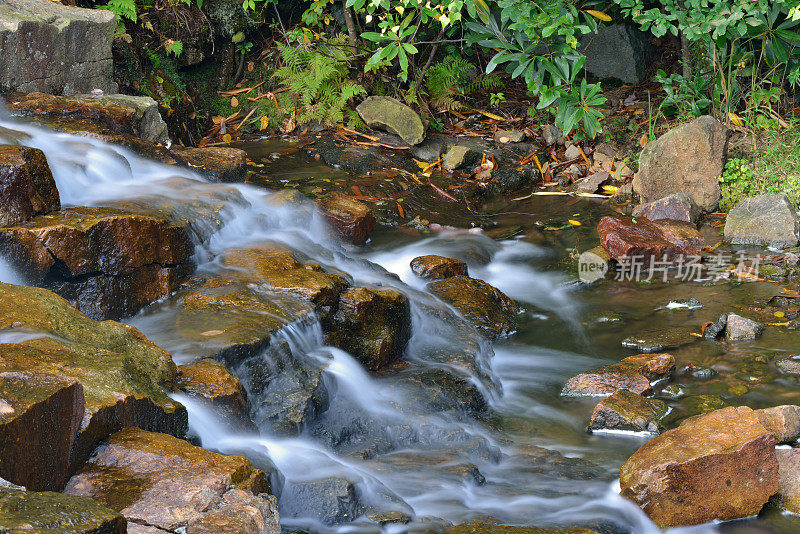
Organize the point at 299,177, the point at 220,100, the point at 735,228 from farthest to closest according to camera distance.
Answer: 1. the point at 220,100
2. the point at 299,177
3. the point at 735,228

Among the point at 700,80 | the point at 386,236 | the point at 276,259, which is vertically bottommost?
the point at 386,236

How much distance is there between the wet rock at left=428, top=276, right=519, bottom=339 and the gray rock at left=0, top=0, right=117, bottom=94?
412cm

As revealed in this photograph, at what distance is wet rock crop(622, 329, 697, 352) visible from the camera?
508 centimetres

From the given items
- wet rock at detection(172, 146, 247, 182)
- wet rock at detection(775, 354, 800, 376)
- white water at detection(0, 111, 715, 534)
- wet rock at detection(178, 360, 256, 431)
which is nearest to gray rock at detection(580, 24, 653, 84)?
white water at detection(0, 111, 715, 534)

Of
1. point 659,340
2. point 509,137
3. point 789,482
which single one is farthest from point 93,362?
point 509,137

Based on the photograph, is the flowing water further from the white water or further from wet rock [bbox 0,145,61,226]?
wet rock [bbox 0,145,61,226]

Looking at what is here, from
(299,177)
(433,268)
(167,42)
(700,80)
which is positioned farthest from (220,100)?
(700,80)

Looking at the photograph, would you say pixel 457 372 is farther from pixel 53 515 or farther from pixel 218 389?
pixel 53 515

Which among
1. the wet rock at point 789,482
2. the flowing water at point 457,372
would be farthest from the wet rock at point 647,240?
the wet rock at point 789,482

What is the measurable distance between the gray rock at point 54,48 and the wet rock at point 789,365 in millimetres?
6569

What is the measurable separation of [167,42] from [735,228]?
6647mm

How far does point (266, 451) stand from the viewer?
3.38 m

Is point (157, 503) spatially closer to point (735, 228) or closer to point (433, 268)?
point (433, 268)

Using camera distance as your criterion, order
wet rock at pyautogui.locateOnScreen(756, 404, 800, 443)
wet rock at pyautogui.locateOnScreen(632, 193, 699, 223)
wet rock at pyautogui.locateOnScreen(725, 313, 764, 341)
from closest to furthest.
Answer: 1. wet rock at pyautogui.locateOnScreen(756, 404, 800, 443)
2. wet rock at pyautogui.locateOnScreen(725, 313, 764, 341)
3. wet rock at pyautogui.locateOnScreen(632, 193, 699, 223)
